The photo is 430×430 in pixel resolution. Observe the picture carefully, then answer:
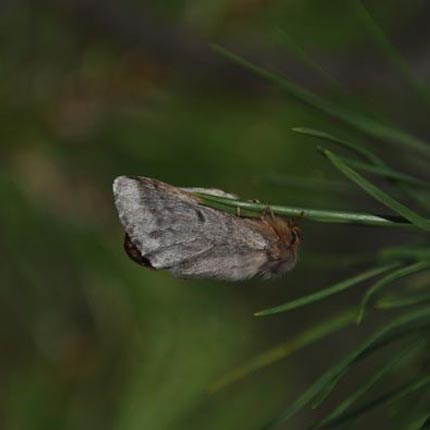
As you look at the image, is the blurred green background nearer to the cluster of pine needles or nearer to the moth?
the cluster of pine needles

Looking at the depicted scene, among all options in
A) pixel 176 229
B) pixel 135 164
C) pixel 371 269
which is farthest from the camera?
pixel 135 164

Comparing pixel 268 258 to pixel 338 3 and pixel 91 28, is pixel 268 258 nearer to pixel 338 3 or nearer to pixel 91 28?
pixel 91 28

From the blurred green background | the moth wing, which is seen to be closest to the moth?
the moth wing

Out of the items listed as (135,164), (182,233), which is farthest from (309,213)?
(135,164)

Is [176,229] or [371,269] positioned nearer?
[176,229]

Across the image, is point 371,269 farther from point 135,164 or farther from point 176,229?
point 135,164

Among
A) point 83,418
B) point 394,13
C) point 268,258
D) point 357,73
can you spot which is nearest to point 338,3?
point 394,13
